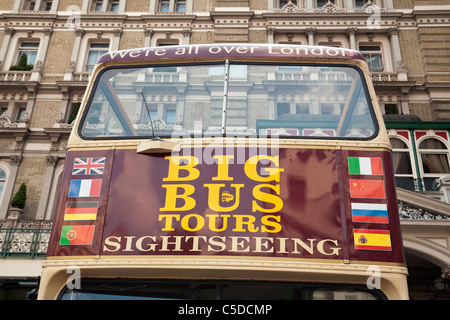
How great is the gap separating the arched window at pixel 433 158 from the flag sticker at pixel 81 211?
15.4 metres

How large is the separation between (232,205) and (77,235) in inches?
63.2

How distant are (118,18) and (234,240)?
22864 millimetres

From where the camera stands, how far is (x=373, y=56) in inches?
877

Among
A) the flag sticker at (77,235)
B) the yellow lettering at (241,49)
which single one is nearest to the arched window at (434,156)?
the yellow lettering at (241,49)

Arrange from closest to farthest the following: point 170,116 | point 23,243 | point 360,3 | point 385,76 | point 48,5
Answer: point 170,116, point 23,243, point 385,76, point 360,3, point 48,5

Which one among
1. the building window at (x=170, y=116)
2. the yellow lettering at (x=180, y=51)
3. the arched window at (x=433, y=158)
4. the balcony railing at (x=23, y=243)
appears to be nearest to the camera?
the building window at (x=170, y=116)

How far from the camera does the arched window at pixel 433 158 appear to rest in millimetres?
16266

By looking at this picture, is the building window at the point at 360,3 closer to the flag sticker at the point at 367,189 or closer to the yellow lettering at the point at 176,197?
the flag sticker at the point at 367,189

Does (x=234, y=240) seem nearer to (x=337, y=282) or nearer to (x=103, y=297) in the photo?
(x=337, y=282)

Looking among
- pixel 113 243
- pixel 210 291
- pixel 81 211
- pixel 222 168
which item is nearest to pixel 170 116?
pixel 222 168

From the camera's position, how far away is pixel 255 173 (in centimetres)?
396

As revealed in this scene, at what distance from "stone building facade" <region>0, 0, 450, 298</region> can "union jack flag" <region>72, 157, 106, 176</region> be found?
1541 centimetres

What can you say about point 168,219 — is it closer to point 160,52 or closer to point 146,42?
point 160,52
